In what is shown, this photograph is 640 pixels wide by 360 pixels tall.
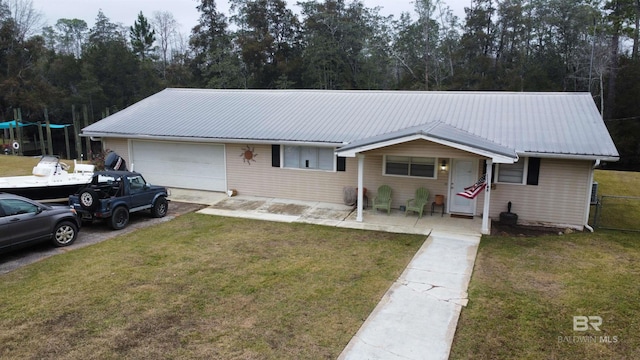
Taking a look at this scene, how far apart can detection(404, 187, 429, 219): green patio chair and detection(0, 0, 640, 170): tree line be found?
1103 inches

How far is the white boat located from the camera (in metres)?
12.1

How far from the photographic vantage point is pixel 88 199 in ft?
36.7

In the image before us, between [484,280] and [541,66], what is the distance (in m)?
35.6

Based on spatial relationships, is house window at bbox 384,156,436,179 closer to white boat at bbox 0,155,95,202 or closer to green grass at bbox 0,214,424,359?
green grass at bbox 0,214,424,359

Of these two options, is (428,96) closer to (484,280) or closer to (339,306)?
(484,280)

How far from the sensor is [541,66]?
38375mm

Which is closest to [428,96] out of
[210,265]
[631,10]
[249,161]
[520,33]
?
[249,161]

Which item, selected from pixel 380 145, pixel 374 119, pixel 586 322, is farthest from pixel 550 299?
pixel 374 119

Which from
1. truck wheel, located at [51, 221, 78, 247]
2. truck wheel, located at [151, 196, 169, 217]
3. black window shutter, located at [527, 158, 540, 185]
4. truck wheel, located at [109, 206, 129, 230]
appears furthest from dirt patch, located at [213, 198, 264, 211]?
black window shutter, located at [527, 158, 540, 185]

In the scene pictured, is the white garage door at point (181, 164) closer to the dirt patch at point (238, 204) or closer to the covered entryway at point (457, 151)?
the dirt patch at point (238, 204)

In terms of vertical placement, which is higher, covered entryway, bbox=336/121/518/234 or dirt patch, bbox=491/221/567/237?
covered entryway, bbox=336/121/518/234

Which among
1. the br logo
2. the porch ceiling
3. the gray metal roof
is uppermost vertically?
the gray metal roof

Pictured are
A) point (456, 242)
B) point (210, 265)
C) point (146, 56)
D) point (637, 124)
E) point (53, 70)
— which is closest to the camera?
point (210, 265)

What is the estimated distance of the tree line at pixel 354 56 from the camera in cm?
3731
